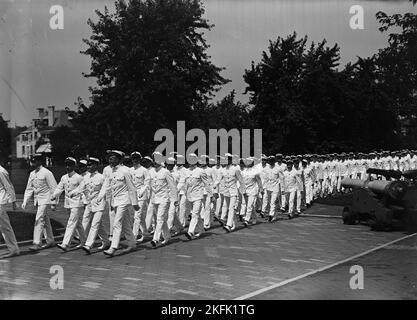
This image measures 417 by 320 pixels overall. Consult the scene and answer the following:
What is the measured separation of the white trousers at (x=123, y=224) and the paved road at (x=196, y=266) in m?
0.31

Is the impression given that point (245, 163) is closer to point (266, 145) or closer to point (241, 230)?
point (241, 230)

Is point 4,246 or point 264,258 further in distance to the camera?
point 4,246

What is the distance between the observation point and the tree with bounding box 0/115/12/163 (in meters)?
18.5

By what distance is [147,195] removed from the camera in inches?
546

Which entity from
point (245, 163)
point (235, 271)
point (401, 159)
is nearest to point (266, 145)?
point (401, 159)

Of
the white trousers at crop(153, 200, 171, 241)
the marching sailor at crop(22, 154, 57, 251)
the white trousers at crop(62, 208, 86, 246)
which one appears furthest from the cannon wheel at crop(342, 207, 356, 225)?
the marching sailor at crop(22, 154, 57, 251)

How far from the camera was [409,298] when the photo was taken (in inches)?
315

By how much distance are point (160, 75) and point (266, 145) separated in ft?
32.4

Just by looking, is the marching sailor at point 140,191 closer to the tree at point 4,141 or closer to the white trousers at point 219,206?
the white trousers at point 219,206

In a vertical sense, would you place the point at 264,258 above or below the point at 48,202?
below

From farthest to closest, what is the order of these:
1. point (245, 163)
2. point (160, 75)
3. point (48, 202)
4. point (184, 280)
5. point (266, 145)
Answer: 1. point (266, 145)
2. point (160, 75)
3. point (245, 163)
4. point (48, 202)
5. point (184, 280)

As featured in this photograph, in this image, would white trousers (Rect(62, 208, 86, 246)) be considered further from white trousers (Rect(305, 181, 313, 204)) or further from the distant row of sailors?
white trousers (Rect(305, 181, 313, 204))

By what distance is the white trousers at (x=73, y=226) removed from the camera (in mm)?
12062
